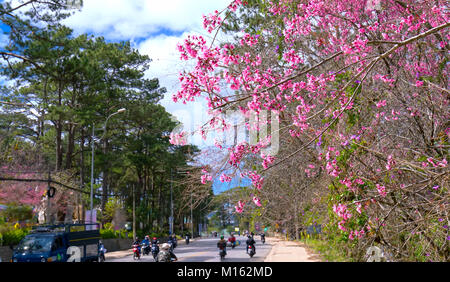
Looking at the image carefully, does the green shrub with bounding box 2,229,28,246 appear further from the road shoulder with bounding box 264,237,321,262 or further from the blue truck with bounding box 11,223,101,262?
the road shoulder with bounding box 264,237,321,262

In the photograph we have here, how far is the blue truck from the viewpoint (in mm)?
14703

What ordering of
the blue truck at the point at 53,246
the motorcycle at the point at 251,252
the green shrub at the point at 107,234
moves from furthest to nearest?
the green shrub at the point at 107,234 < the motorcycle at the point at 251,252 < the blue truck at the point at 53,246

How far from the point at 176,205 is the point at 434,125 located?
6638cm

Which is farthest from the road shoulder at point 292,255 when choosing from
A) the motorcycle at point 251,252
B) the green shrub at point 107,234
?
the green shrub at point 107,234

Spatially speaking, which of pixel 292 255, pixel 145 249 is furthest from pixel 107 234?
pixel 292 255

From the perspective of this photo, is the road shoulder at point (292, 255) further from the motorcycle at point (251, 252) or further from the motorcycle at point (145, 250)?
the motorcycle at point (145, 250)

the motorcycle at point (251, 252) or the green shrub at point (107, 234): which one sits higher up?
the green shrub at point (107, 234)

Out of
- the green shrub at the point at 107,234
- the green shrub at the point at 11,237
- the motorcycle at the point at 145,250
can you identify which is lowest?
the motorcycle at the point at 145,250

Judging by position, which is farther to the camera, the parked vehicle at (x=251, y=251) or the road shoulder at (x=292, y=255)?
the parked vehicle at (x=251, y=251)

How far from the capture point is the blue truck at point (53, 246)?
14.7m

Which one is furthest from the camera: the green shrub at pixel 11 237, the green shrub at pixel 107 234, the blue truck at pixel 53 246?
the green shrub at pixel 107 234

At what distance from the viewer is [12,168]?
34.6 metres

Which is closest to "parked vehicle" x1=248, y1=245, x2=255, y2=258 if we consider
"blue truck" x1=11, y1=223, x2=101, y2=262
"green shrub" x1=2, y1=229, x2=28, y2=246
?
"blue truck" x1=11, y1=223, x2=101, y2=262
